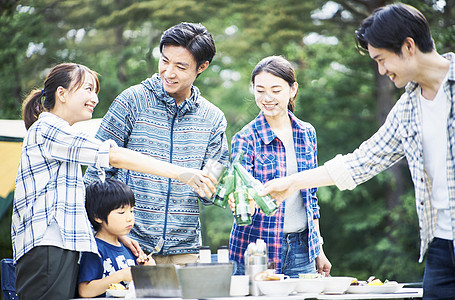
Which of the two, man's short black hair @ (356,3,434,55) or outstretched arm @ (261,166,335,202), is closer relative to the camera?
man's short black hair @ (356,3,434,55)

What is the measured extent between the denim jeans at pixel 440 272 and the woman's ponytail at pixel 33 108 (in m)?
1.94

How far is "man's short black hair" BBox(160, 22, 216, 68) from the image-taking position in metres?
3.12

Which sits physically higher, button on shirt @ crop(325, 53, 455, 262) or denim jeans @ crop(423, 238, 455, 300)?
button on shirt @ crop(325, 53, 455, 262)

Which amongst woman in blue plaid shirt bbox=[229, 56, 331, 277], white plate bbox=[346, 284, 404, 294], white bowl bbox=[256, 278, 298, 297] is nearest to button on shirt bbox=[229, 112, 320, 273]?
woman in blue plaid shirt bbox=[229, 56, 331, 277]

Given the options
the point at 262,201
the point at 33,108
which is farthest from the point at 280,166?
the point at 33,108

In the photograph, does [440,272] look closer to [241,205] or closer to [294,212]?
[241,205]

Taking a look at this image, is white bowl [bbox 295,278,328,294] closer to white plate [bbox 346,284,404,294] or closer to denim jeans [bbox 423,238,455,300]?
white plate [bbox 346,284,404,294]

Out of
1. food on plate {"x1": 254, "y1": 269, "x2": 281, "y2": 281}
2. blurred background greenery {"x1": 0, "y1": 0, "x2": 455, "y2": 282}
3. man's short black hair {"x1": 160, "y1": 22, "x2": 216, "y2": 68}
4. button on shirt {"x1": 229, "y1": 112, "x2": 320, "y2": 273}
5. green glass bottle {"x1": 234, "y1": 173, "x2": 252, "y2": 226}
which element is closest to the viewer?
food on plate {"x1": 254, "y1": 269, "x2": 281, "y2": 281}

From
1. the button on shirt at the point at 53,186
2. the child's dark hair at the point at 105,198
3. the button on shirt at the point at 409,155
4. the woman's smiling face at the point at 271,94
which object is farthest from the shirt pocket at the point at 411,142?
the child's dark hair at the point at 105,198

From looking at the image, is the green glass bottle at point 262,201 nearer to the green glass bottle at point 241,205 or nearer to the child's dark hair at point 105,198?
the green glass bottle at point 241,205

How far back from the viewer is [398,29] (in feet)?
7.35

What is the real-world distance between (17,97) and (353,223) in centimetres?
609

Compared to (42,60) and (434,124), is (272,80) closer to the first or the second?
(434,124)

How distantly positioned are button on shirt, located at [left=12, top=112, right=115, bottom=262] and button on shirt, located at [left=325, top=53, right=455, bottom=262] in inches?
43.0
